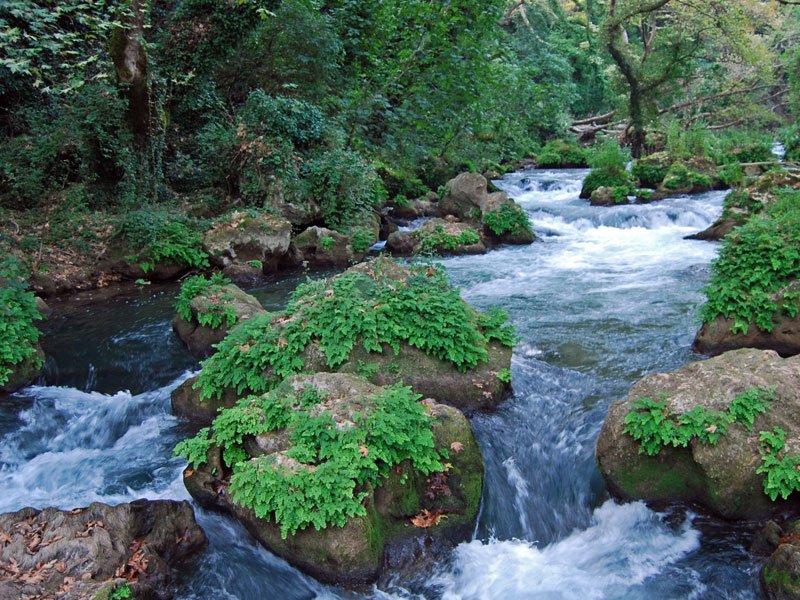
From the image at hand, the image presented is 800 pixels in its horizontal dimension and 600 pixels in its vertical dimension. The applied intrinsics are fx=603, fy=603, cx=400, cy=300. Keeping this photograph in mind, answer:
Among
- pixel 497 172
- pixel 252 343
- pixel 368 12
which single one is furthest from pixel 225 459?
pixel 497 172

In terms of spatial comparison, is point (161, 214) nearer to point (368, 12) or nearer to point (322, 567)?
point (368, 12)

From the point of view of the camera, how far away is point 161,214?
1303 cm

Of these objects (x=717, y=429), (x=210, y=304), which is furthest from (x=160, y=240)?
(x=717, y=429)

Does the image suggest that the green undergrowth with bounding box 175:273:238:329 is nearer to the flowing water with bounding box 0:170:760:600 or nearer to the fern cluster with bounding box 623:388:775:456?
the flowing water with bounding box 0:170:760:600

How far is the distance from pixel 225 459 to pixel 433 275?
3.52 meters

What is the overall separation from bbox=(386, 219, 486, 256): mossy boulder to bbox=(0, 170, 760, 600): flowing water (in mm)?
2824

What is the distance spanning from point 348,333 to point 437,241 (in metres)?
8.56

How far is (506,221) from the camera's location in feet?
52.5

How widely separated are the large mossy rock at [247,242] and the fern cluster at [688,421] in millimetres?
9276

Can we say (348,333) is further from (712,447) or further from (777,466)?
(777,466)

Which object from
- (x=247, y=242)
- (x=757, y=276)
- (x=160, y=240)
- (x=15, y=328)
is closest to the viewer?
(x=757, y=276)

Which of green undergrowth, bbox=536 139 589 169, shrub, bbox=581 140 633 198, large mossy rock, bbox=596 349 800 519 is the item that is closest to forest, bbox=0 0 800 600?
large mossy rock, bbox=596 349 800 519

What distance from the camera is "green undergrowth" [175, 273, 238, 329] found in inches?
335

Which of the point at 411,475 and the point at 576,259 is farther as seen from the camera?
the point at 576,259
